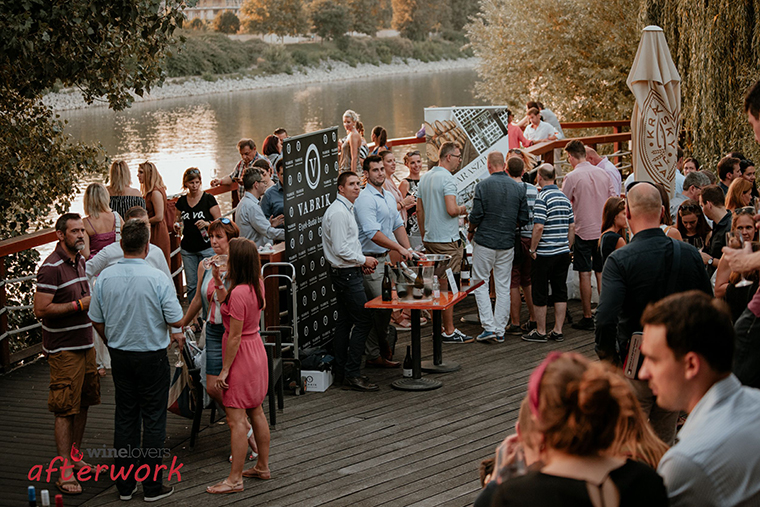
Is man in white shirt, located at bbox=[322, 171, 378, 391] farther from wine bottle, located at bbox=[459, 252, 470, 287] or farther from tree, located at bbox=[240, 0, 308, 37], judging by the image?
tree, located at bbox=[240, 0, 308, 37]

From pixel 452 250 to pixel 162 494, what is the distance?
3445 mm

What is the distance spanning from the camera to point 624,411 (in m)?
1.91

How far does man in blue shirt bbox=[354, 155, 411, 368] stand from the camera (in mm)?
6298

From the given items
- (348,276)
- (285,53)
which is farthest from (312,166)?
(285,53)

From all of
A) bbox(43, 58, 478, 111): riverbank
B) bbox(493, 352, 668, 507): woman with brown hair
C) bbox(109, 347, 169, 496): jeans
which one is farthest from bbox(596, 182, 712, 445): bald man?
bbox(43, 58, 478, 111): riverbank

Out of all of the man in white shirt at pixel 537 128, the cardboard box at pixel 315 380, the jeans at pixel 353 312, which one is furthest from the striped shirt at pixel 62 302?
the man in white shirt at pixel 537 128

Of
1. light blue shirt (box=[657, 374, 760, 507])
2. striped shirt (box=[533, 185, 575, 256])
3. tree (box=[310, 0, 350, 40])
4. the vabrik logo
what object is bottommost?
striped shirt (box=[533, 185, 575, 256])

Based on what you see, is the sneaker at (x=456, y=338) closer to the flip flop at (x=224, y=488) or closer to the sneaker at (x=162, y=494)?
the flip flop at (x=224, y=488)

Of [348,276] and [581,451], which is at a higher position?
[581,451]

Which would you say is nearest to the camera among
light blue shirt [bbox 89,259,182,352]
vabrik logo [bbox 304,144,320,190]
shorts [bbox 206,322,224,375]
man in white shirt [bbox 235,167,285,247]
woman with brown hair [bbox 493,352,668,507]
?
woman with brown hair [bbox 493,352,668,507]

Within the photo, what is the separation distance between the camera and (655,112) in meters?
7.36

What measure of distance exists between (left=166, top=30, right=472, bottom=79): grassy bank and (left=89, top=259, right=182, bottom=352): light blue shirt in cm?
3869

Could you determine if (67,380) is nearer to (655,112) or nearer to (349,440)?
(349,440)

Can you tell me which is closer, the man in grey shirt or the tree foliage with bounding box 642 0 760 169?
the man in grey shirt
